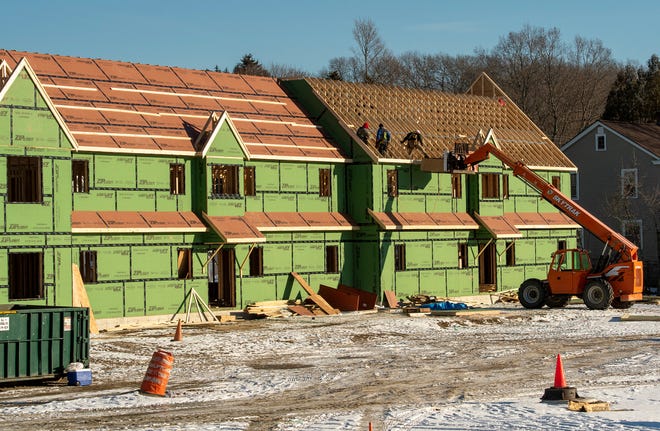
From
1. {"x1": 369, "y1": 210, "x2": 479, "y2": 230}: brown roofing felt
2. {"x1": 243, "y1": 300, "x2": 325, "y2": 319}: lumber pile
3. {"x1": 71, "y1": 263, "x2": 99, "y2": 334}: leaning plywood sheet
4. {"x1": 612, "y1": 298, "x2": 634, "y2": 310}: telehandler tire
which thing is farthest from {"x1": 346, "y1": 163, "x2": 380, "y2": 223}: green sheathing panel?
{"x1": 71, "y1": 263, "x2": 99, "y2": 334}: leaning plywood sheet

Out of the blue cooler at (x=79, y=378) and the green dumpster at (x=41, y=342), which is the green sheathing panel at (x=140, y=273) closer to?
the green dumpster at (x=41, y=342)

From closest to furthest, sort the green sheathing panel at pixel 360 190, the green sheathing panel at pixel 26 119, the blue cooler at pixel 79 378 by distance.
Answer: the blue cooler at pixel 79 378 < the green sheathing panel at pixel 26 119 < the green sheathing panel at pixel 360 190

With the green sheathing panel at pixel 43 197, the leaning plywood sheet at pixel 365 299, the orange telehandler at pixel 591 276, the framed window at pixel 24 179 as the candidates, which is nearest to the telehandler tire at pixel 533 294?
the orange telehandler at pixel 591 276

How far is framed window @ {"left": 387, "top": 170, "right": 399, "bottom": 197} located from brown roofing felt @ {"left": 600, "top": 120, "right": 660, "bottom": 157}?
21.8 m

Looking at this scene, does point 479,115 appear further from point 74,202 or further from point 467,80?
point 467,80

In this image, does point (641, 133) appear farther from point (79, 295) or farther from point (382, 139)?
point (79, 295)

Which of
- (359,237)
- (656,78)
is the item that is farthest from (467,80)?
(359,237)

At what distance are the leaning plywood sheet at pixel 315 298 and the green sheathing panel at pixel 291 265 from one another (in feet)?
1.23

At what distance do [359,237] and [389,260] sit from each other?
5.45 ft

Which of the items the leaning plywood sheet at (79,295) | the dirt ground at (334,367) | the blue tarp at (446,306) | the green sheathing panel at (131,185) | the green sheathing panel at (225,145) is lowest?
the dirt ground at (334,367)

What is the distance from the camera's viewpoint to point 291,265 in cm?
4703

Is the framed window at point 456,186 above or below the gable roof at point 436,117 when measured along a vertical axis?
below

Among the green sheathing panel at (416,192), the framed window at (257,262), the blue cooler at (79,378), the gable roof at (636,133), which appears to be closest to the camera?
the blue cooler at (79,378)

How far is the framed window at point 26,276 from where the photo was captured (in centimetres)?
3800
